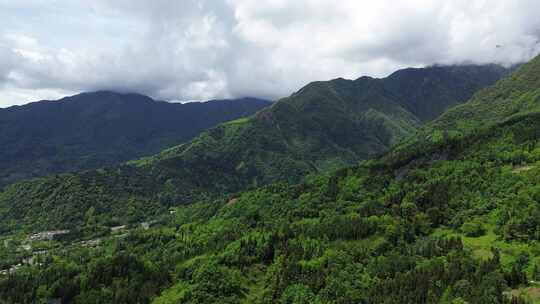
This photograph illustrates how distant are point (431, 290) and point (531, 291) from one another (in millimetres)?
31926

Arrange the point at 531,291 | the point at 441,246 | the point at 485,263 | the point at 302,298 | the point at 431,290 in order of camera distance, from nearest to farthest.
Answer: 1. the point at 531,291
2. the point at 431,290
3. the point at 485,263
4. the point at 302,298
5. the point at 441,246

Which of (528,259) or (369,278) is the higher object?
(528,259)

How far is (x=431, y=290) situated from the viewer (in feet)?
504

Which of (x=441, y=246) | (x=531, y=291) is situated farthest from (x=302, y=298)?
(x=531, y=291)

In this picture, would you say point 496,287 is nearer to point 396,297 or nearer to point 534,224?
point 396,297

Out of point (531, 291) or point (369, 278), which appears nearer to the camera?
point (531, 291)

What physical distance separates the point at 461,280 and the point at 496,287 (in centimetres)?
1228

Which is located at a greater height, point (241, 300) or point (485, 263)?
point (485, 263)

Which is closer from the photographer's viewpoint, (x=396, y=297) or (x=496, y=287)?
(x=496, y=287)

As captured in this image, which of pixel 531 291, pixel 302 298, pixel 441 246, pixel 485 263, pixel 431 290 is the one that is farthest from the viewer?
pixel 441 246

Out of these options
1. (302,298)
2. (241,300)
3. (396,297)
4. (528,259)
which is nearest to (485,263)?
(528,259)

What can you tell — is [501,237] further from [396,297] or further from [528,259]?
[396,297]

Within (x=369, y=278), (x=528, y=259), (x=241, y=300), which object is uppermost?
(x=528, y=259)

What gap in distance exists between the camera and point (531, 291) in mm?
142250
